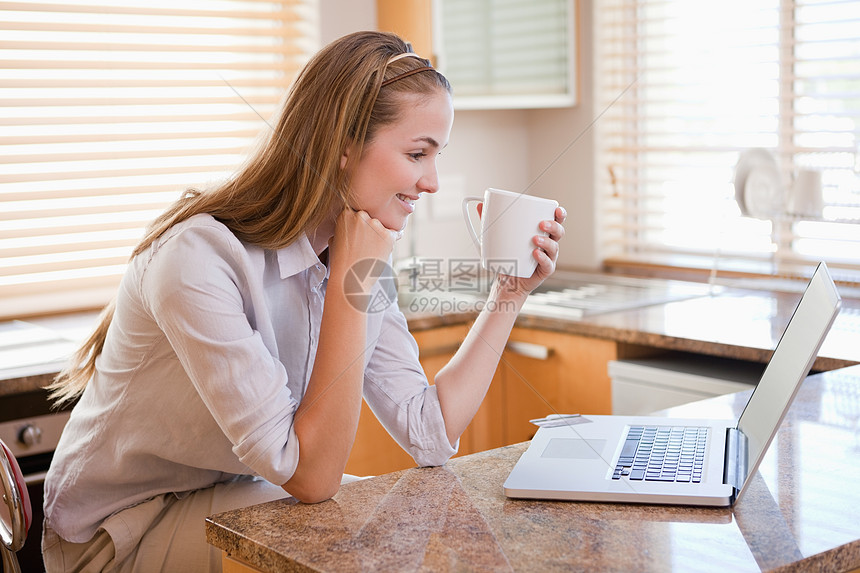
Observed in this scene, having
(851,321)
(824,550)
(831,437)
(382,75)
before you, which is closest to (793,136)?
(851,321)

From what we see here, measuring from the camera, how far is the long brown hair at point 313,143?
49.0 inches

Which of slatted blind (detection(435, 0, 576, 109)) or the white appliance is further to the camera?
slatted blind (detection(435, 0, 576, 109))

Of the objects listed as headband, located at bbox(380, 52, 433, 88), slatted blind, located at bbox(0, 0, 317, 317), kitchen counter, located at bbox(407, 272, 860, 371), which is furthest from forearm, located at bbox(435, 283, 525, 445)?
slatted blind, located at bbox(0, 0, 317, 317)

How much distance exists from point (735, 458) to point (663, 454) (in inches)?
3.4

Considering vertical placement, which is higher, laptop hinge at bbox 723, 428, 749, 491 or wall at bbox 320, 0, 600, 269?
wall at bbox 320, 0, 600, 269

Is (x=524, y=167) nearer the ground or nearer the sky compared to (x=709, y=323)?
nearer the sky

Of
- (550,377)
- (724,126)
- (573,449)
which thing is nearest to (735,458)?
(573,449)

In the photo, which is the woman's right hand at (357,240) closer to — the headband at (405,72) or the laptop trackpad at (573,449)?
the headband at (405,72)

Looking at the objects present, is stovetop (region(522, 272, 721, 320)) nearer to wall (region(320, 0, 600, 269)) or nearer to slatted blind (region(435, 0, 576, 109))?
wall (region(320, 0, 600, 269))

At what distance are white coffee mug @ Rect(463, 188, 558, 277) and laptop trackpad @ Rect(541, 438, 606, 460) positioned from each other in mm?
234

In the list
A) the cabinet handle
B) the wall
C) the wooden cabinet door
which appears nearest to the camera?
the wooden cabinet door

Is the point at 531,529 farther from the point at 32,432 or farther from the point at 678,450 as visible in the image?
the point at 32,432

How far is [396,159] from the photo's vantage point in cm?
128

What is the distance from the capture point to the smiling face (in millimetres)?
1274
